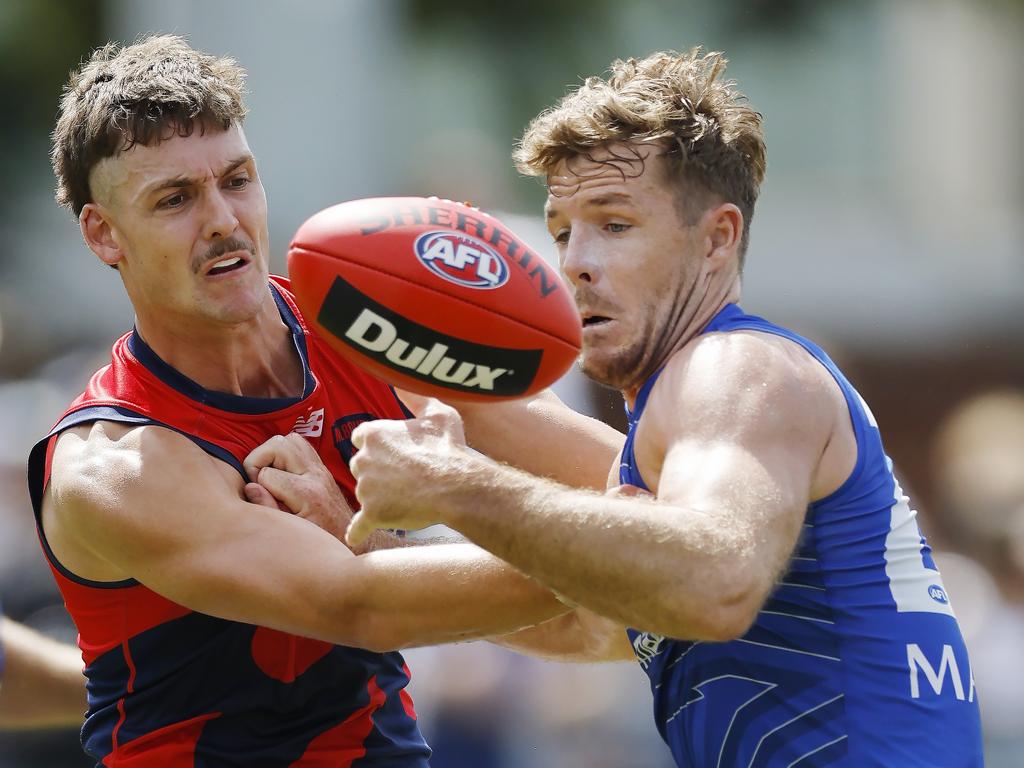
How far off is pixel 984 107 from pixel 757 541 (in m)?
9.73

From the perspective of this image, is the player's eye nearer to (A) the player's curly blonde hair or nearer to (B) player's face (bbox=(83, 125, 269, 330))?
(B) player's face (bbox=(83, 125, 269, 330))

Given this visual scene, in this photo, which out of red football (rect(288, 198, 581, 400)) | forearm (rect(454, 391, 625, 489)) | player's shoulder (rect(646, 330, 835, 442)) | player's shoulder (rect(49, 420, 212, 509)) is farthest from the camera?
forearm (rect(454, 391, 625, 489))

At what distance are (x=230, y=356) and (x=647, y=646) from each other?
152 cm

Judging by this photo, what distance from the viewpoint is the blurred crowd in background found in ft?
26.5

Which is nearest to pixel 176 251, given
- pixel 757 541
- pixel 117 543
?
pixel 117 543

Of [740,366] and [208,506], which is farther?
[208,506]

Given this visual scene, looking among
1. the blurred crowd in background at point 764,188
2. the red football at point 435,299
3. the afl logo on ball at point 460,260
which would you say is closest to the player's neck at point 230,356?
the red football at point 435,299

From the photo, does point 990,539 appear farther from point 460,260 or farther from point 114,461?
point 114,461

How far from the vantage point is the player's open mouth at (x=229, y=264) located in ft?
13.9

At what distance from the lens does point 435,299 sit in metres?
3.59

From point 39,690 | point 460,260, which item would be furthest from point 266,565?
point 39,690

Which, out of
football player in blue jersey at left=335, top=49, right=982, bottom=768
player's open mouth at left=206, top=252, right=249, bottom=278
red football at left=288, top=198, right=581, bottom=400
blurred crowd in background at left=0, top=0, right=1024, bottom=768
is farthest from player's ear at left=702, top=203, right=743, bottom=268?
blurred crowd in background at left=0, top=0, right=1024, bottom=768

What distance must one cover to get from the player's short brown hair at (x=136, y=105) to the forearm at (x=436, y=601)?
141 cm

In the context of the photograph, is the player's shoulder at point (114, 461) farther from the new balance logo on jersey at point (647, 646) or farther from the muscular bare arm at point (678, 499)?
the new balance logo on jersey at point (647, 646)
